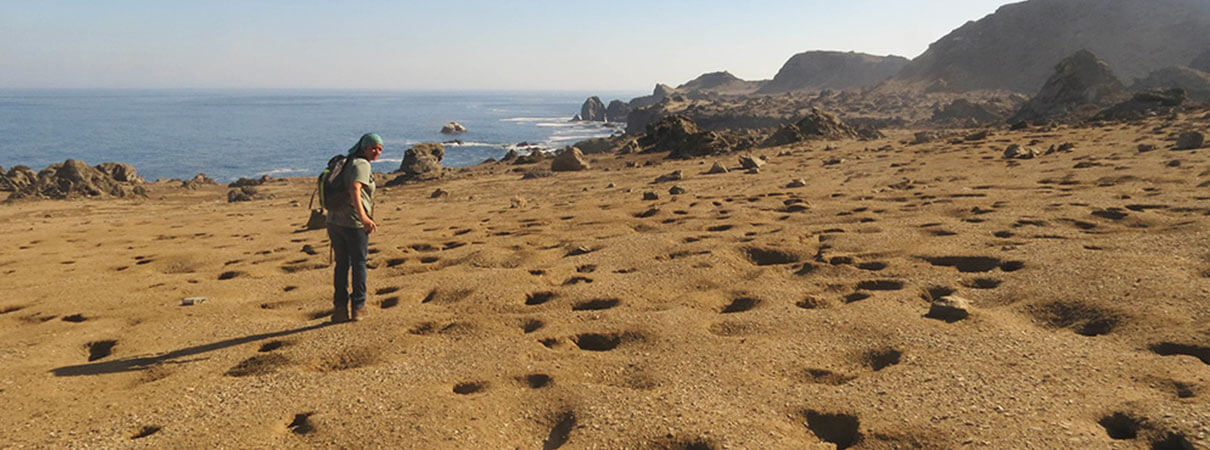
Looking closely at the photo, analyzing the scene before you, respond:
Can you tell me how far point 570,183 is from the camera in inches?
822

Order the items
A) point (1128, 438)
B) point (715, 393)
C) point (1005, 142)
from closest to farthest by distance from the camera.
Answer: point (1128, 438), point (715, 393), point (1005, 142)

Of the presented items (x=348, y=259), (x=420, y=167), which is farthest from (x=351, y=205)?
(x=420, y=167)

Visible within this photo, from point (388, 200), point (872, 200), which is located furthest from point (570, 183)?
point (872, 200)

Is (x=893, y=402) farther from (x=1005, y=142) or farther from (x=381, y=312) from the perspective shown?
(x=1005, y=142)

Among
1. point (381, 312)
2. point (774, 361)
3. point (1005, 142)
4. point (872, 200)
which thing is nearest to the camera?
point (774, 361)

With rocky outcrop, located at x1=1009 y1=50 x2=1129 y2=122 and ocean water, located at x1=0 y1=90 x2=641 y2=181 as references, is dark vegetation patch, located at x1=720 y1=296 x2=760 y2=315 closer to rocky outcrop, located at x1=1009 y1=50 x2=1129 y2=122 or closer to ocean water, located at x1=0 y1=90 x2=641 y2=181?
rocky outcrop, located at x1=1009 y1=50 x2=1129 y2=122

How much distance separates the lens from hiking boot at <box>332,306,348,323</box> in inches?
267

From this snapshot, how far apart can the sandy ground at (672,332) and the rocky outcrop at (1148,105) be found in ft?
47.8

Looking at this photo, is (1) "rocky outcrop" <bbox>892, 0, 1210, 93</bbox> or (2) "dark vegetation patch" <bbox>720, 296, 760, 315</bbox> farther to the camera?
(1) "rocky outcrop" <bbox>892, 0, 1210, 93</bbox>

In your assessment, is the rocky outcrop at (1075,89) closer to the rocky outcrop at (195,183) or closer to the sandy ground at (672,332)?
the sandy ground at (672,332)

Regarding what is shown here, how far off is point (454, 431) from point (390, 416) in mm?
567

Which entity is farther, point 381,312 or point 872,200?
point 872,200

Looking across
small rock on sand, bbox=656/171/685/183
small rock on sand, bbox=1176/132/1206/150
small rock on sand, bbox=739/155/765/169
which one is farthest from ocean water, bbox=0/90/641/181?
small rock on sand, bbox=1176/132/1206/150

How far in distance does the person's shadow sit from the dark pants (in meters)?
0.58
